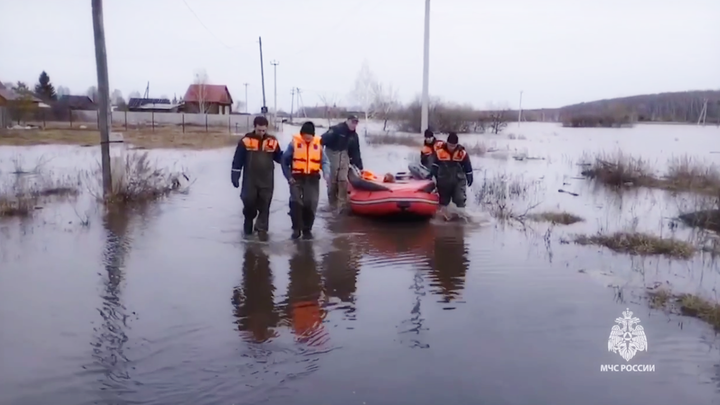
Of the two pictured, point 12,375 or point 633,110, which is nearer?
point 12,375

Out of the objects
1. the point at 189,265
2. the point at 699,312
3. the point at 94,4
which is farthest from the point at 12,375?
the point at 94,4

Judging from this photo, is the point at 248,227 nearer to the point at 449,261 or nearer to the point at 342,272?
the point at 342,272

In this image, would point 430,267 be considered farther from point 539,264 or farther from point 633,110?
point 633,110

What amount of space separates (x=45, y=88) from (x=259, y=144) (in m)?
65.9

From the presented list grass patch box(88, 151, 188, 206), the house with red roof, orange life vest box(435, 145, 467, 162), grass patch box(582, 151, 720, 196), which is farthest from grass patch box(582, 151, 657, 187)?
the house with red roof

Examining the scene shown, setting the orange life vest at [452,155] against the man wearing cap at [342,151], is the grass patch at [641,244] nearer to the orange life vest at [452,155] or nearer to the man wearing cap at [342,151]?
the orange life vest at [452,155]

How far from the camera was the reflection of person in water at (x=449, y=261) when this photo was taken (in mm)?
6781

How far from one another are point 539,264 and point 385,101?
2252 inches

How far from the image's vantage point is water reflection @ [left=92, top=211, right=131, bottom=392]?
438cm

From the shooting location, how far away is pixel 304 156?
8.54 meters

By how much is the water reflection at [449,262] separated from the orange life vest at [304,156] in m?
2.05

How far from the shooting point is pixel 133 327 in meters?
5.26

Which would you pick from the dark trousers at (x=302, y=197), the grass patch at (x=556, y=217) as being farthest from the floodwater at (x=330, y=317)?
the grass patch at (x=556, y=217)

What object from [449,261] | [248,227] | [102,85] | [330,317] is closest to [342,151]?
[248,227]
